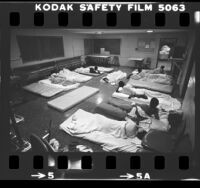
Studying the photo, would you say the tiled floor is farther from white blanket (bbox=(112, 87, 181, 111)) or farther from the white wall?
the white wall

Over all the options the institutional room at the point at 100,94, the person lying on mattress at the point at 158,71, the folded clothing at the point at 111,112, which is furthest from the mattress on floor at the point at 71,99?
the person lying on mattress at the point at 158,71

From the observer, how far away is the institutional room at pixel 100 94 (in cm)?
240

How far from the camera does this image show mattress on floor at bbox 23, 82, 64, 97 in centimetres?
429

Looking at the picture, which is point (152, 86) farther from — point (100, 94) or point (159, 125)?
point (159, 125)

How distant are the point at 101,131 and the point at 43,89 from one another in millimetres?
2683

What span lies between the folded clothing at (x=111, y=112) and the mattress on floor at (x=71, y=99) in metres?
0.77

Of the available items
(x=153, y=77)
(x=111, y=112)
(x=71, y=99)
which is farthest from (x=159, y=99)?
(x=71, y=99)

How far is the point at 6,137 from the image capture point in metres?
1.96

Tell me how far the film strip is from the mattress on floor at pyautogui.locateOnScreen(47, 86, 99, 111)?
1.74m

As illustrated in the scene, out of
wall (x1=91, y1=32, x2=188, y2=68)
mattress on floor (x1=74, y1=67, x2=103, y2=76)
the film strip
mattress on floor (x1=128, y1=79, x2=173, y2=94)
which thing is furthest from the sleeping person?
mattress on floor (x1=74, y1=67, x2=103, y2=76)

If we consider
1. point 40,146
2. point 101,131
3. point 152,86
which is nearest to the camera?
point 40,146

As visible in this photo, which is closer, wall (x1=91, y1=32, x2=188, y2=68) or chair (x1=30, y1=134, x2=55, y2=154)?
chair (x1=30, y1=134, x2=55, y2=154)

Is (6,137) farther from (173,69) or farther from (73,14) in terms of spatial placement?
(173,69)

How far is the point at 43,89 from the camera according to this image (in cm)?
450
